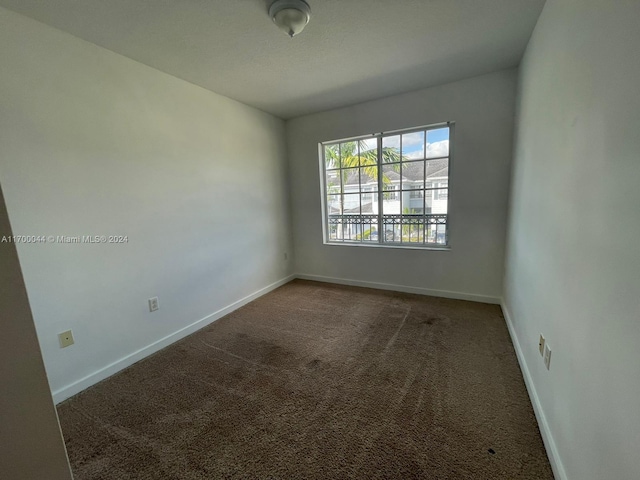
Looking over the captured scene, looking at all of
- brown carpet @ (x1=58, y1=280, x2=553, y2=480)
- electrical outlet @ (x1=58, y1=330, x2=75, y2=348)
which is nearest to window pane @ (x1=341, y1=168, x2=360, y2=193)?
brown carpet @ (x1=58, y1=280, x2=553, y2=480)

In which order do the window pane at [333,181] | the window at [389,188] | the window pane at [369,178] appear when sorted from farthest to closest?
the window pane at [333,181] < the window pane at [369,178] < the window at [389,188]

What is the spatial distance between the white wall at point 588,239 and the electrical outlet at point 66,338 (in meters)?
2.74

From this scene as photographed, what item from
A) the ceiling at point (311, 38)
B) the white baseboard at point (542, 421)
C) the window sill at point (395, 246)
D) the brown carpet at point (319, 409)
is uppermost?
the ceiling at point (311, 38)

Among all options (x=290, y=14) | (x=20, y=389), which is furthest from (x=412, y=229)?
(x=20, y=389)

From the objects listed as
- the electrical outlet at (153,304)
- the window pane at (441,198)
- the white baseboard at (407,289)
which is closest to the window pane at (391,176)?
the window pane at (441,198)

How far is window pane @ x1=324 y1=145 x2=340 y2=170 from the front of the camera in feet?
12.1

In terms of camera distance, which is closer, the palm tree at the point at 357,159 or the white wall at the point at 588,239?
the white wall at the point at 588,239

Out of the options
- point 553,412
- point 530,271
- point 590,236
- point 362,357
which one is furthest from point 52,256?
point 530,271

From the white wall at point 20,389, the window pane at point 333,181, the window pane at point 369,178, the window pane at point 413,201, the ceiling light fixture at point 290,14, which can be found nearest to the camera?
the white wall at point 20,389

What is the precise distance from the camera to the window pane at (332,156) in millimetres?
3689

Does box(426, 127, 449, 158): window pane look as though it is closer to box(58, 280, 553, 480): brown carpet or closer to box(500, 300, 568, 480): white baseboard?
box(58, 280, 553, 480): brown carpet

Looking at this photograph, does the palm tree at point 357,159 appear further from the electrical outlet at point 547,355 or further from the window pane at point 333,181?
the electrical outlet at point 547,355

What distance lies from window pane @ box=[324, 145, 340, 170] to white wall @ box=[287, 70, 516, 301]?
0.16m

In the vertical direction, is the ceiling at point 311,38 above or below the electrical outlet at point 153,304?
above
